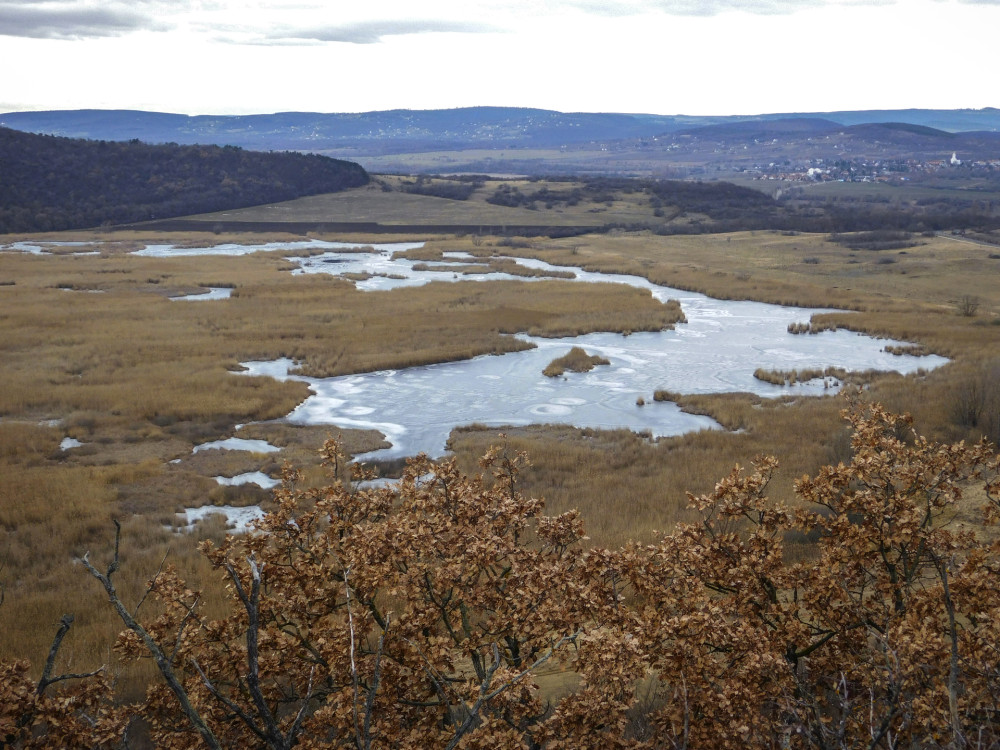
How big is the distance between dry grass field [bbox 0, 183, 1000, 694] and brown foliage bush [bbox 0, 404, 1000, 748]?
8.18 feet

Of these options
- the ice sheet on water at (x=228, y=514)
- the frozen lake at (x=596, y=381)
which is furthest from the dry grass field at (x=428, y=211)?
the ice sheet on water at (x=228, y=514)

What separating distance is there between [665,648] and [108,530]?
458 inches

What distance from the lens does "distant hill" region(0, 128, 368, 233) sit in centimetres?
8019

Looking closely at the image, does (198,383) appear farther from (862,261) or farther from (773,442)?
(862,261)

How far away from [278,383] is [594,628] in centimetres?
2063

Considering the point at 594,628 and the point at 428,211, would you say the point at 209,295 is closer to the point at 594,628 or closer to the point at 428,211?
the point at 594,628

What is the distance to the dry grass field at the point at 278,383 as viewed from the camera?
14.6 m

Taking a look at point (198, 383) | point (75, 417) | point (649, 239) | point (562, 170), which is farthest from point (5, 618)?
point (562, 170)

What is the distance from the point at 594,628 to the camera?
223 inches

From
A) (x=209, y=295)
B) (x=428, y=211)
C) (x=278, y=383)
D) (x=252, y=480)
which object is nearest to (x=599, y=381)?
(x=278, y=383)

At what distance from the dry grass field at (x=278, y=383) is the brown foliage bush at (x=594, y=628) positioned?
249cm

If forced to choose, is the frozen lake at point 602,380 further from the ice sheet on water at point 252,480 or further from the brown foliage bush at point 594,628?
the brown foliage bush at point 594,628

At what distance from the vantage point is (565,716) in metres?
5.10

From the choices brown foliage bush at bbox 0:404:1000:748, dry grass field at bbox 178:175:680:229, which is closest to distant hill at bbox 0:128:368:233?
dry grass field at bbox 178:175:680:229
